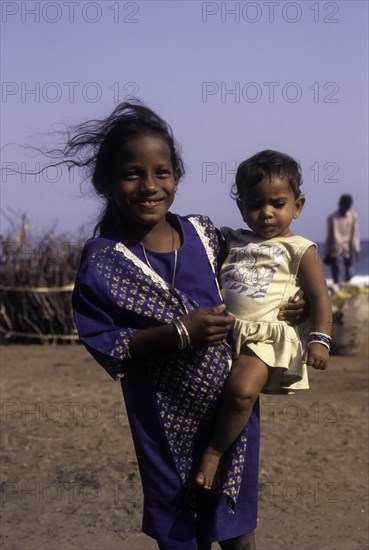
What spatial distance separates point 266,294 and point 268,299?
2cm

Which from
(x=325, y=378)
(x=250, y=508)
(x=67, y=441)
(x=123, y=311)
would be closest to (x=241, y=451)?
(x=250, y=508)

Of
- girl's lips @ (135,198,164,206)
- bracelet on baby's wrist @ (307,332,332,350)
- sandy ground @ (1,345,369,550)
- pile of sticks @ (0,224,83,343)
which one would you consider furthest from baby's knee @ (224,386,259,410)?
pile of sticks @ (0,224,83,343)

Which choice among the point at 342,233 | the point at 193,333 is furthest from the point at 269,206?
the point at 342,233

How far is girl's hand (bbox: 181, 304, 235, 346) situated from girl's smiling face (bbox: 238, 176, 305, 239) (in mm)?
360

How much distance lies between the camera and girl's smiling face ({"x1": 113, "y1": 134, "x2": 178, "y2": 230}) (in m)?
2.61

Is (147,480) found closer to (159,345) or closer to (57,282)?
(159,345)

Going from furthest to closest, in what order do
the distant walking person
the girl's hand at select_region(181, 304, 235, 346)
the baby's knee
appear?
the distant walking person < the baby's knee < the girl's hand at select_region(181, 304, 235, 346)

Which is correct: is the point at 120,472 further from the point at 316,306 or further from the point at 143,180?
the point at 143,180

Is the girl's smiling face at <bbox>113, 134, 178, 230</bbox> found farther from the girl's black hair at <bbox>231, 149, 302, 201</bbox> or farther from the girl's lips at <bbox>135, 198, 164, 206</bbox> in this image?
the girl's black hair at <bbox>231, 149, 302, 201</bbox>

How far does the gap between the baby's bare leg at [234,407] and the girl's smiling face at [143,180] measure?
1.66 feet

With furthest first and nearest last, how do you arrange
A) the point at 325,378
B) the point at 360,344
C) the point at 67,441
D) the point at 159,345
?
1. the point at 360,344
2. the point at 325,378
3. the point at 67,441
4. the point at 159,345

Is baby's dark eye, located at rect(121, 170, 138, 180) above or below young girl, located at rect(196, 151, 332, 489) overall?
above

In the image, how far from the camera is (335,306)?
422 inches

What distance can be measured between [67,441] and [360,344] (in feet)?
16.9
